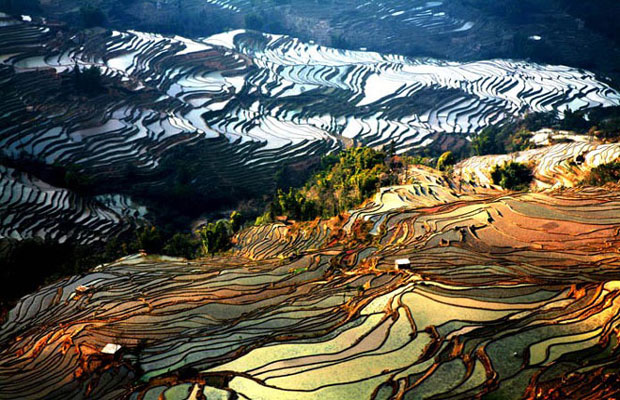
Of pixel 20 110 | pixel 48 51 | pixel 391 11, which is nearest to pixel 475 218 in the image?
pixel 20 110

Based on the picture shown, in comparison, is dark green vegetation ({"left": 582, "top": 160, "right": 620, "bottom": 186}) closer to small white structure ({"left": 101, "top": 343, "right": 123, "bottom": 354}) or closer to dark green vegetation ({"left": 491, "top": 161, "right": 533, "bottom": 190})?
dark green vegetation ({"left": 491, "top": 161, "right": 533, "bottom": 190})

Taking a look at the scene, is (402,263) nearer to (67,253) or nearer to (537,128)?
(67,253)

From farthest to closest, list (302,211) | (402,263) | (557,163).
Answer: (557,163), (302,211), (402,263)

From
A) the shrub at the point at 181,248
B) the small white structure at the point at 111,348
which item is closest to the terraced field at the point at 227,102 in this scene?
the shrub at the point at 181,248

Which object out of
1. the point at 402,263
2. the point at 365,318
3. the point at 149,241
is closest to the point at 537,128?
the point at 402,263

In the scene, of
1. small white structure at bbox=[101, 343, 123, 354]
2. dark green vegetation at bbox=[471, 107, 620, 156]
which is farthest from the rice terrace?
dark green vegetation at bbox=[471, 107, 620, 156]

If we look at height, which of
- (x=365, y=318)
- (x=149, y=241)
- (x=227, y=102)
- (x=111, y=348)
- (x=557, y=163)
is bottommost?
(x=149, y=241)

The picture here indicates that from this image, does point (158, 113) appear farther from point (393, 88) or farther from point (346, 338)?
point (346, 338)
